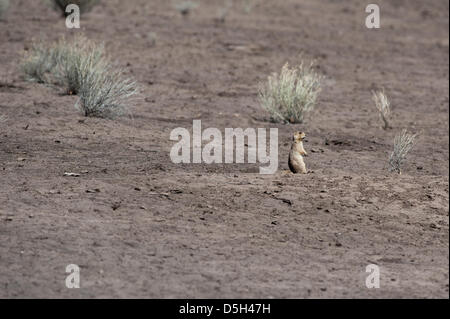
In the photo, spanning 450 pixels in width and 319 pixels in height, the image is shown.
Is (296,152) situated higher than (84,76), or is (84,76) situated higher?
(84,76)

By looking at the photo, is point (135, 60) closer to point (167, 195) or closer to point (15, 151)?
point (15, 151)

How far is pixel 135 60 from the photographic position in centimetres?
1631

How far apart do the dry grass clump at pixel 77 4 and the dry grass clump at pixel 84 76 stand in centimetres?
413

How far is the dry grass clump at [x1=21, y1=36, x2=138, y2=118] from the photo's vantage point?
1179 centimetres

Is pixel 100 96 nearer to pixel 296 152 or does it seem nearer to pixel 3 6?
pixel 296 152

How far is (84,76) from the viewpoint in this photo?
12.5m

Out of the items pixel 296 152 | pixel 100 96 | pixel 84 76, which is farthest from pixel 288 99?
pixel 296 152

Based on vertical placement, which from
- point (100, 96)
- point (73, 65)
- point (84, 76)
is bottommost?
point (100, 96)

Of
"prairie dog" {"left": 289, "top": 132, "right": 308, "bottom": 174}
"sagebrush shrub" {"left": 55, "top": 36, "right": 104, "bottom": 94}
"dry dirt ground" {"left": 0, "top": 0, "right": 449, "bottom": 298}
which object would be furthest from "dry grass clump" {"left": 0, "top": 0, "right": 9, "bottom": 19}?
"prairie dog" {"left": 289, "top": 132, "right": 308, "bottom": 174}

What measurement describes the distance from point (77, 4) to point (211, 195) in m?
11.3

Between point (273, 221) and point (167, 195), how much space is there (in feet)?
3.56

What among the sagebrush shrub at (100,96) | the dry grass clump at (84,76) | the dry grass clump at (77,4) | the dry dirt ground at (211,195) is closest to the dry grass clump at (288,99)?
the dry dirt ground at (211,195)

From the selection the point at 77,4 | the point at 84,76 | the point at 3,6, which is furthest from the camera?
the point at 77,4

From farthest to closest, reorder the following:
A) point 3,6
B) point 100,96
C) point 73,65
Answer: point 3,6, point 73,65, point 100,96
